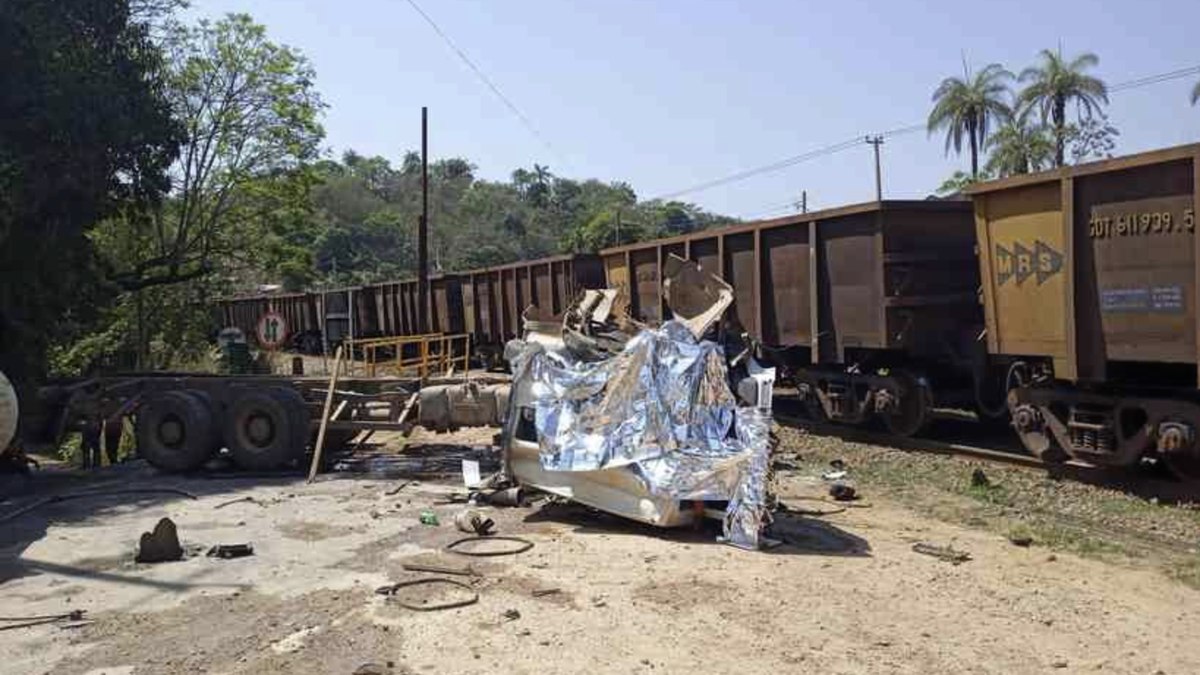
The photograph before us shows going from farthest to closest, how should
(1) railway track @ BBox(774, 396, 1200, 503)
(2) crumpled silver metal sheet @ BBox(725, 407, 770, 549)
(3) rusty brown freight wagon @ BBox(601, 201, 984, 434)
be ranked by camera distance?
(3) rusty brown freight wagon @ BBox(601, 201, 984, 434), (1) railway track @ BBox(774, 396, 1200, 503), (2) crumpled silver metal sheet @ BBox(725, 407, 770, 549)

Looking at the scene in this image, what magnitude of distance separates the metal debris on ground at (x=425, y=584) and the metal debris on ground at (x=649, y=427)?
63.7 inches

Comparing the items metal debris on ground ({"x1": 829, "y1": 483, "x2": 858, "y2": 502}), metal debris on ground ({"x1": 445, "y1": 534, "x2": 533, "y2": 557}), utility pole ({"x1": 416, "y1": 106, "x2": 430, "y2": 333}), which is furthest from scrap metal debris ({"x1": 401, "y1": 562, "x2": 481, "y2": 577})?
utility pole ({"x1": 416, "y1": 106, "x2": 430, "y2": 333})

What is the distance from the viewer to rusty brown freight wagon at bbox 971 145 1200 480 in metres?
8.14

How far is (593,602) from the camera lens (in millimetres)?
5926

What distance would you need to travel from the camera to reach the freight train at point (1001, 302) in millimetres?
8328

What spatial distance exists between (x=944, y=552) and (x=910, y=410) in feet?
17.2

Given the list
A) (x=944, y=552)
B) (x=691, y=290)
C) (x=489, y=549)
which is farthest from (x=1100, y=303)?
(x=489, y=549)

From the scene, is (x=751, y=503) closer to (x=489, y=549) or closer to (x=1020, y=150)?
(x=489, y=549)

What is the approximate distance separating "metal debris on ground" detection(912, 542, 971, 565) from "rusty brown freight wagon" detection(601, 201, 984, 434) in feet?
15.7

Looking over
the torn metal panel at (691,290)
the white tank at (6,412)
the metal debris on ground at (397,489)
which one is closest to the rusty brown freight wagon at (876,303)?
the torn metal panel at (691,290)

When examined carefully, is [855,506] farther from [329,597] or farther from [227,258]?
[227,258]

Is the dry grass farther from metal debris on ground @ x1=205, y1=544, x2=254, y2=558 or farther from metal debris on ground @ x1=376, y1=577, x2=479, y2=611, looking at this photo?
metal debris on ground @ x1=205, y1=544, x2=254, y2=558

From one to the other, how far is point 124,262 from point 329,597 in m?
22.1

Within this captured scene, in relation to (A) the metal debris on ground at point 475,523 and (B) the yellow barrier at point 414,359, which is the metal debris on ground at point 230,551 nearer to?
(A) the metal debris on ground at point 475,523
